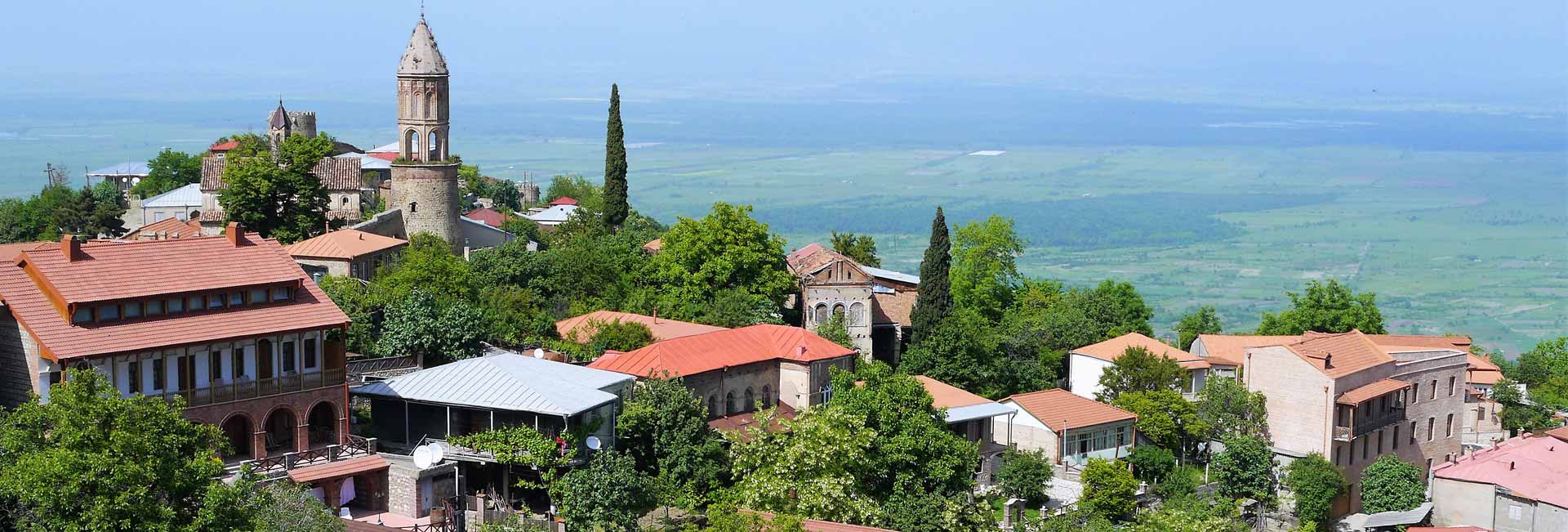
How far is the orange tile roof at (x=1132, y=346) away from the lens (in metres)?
57.0

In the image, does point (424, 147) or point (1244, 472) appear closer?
point (1244, 472)

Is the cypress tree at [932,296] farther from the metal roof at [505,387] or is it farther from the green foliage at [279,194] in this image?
the green foliage at [279,194]

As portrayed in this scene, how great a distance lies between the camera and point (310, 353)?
3862 cm

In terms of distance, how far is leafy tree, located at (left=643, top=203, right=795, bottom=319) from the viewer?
190ft

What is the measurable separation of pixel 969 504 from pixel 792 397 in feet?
23.6

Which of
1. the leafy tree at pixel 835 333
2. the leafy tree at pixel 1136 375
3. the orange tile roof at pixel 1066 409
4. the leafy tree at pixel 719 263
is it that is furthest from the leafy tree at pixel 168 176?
the leafy tree at pixel 1136 375

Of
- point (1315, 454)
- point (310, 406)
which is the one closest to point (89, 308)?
point (310, 406)

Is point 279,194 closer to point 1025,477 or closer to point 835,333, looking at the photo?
point 835,333

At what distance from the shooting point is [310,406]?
38.2 metres

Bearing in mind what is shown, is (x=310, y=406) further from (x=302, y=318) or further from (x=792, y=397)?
(x=792, y=397)

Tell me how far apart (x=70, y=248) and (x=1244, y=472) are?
30618 mm

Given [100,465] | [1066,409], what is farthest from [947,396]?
[100,465]

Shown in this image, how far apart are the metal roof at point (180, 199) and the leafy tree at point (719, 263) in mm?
23348

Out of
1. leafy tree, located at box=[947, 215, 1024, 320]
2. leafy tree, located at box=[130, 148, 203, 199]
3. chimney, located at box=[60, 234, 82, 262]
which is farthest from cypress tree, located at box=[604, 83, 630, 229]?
chimney, located at box=[60, 234, 82, 262]
